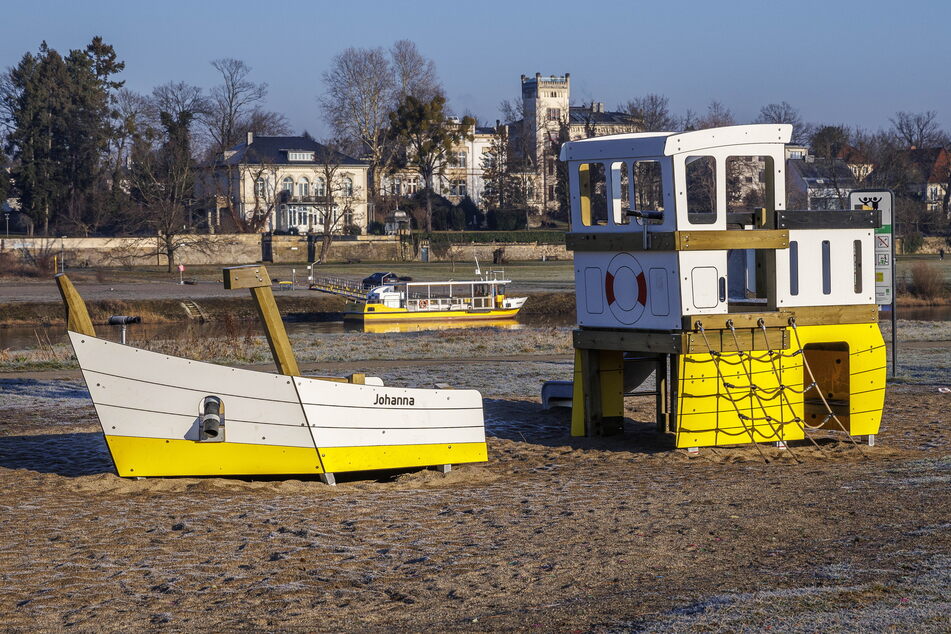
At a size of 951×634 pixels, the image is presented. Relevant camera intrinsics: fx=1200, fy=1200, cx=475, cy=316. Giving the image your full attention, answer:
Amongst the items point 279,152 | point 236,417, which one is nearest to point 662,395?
point 236,417

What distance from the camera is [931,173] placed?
123938 millimetres

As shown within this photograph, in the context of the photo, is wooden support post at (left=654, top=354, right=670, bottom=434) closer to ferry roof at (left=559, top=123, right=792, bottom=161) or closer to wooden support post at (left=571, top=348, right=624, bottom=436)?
wooden support post at (left=571, top=348, right=624, bottom=436)

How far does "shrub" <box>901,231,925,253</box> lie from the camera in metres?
97.1

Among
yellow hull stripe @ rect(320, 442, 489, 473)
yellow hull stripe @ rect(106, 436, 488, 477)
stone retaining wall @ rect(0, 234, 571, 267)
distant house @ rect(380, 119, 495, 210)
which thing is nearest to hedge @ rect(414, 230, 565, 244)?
stone retaining wall @ rect(0, 234, 571, 267)

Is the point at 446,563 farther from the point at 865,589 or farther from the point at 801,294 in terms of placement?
the point at 801,294

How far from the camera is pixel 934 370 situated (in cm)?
2170

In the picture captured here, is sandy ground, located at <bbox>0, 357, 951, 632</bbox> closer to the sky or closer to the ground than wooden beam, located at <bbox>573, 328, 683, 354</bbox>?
closer to the ground

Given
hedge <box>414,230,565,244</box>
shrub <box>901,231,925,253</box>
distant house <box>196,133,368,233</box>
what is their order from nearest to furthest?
hedge <box>414,230,565,244</box>
shrub <box>901,231,925,253</box>
distant house <box>196,133,368,233</box>

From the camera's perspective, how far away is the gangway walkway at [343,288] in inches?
2259

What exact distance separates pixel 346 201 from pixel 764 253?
91.0m

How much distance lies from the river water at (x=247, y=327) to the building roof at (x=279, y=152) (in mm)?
53867

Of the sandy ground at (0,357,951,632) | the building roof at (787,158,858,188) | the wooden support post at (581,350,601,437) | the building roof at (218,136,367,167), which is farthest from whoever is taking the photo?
the building roof at (218,136,367,167)

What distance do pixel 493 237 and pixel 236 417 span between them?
88.2m

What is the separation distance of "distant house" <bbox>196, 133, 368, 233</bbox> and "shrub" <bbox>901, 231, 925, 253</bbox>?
1794 inches
